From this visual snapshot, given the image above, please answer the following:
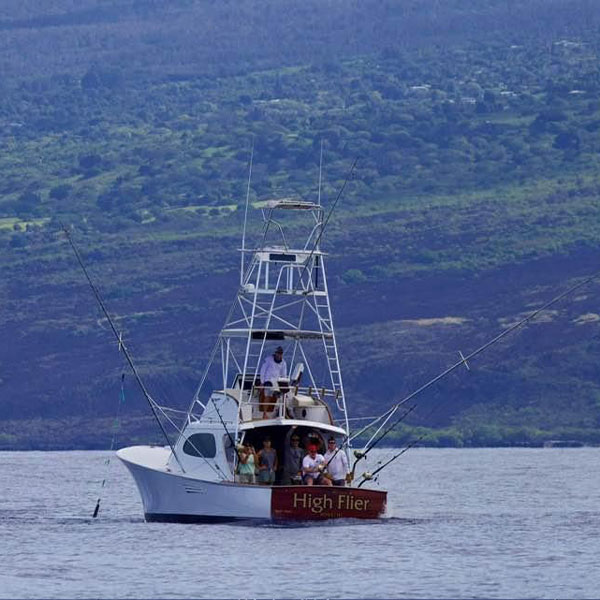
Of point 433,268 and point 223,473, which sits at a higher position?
point 433,268

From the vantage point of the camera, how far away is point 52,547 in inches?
2142

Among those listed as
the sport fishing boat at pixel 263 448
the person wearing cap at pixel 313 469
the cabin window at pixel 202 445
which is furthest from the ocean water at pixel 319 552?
the cabin window at pixel 202 445

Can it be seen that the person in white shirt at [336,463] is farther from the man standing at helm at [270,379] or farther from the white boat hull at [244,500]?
the man standing at helm at [270,379]

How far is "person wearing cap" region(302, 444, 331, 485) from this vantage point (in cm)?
5647

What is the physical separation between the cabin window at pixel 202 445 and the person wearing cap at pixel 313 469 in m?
2.45

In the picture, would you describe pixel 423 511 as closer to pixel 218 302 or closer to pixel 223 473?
pixel 223 473

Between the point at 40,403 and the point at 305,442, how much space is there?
118 metres

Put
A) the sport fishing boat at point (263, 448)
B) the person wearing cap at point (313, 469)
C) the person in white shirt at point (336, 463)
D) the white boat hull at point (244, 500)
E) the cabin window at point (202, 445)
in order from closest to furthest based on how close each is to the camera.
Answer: the white boat hull at point (244, 500) < the sport fishing boat at point (263, 448) < the person wearing cap at point (313, 469) < the person in white shirt at point (336, 463) < the cabin window at point (202, 445)

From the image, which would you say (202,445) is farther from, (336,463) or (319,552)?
(319,552)

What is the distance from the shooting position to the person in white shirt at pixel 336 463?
56875 millimetres

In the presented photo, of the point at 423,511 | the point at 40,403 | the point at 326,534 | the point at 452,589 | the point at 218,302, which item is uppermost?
the point at 218,302

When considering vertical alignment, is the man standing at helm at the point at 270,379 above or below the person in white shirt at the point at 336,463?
above

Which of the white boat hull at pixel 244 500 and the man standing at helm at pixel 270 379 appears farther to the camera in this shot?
the man standing at helm at pixel 270 379

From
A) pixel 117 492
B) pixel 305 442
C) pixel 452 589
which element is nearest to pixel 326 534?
pixel 305 442
